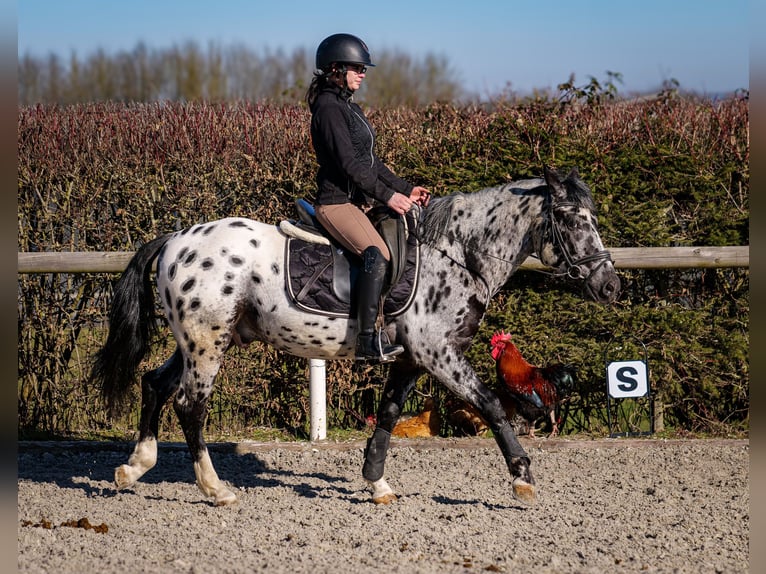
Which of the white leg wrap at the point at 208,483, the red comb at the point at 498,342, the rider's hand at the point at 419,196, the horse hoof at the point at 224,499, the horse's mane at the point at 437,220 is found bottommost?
the horse hoof at the point at 224,499

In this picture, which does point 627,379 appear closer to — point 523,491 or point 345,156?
point 523,491

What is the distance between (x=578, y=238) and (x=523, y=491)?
5.15 ft

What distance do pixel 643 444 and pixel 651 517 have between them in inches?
76.7

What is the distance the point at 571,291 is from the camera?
25.7 ft

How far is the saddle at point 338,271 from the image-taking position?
18.5 feet

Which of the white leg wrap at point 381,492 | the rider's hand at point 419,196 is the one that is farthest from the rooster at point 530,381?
the rider's hand at point 419,196

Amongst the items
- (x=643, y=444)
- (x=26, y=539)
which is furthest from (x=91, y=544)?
(x=643, y=444)

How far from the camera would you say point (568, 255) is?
219 inches

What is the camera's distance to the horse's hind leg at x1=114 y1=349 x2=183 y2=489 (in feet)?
19.4

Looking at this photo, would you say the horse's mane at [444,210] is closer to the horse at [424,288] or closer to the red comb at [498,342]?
the horse at [424,288]

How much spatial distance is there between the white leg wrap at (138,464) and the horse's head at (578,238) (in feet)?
9.29

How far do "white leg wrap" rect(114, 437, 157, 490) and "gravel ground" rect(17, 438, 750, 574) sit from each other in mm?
182

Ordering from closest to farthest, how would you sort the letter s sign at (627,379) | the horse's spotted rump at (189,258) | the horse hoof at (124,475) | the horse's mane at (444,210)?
1. the horse's spotted rump at (189,258)
2. the horse's mane at (444,210)
3. the horse hoof at (124,475)
4. the letter s sign at (627,379)

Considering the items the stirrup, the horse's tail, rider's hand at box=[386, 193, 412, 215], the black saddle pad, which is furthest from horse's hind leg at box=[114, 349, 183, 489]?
rider's hand at box=[386, 193, 412, 215]
